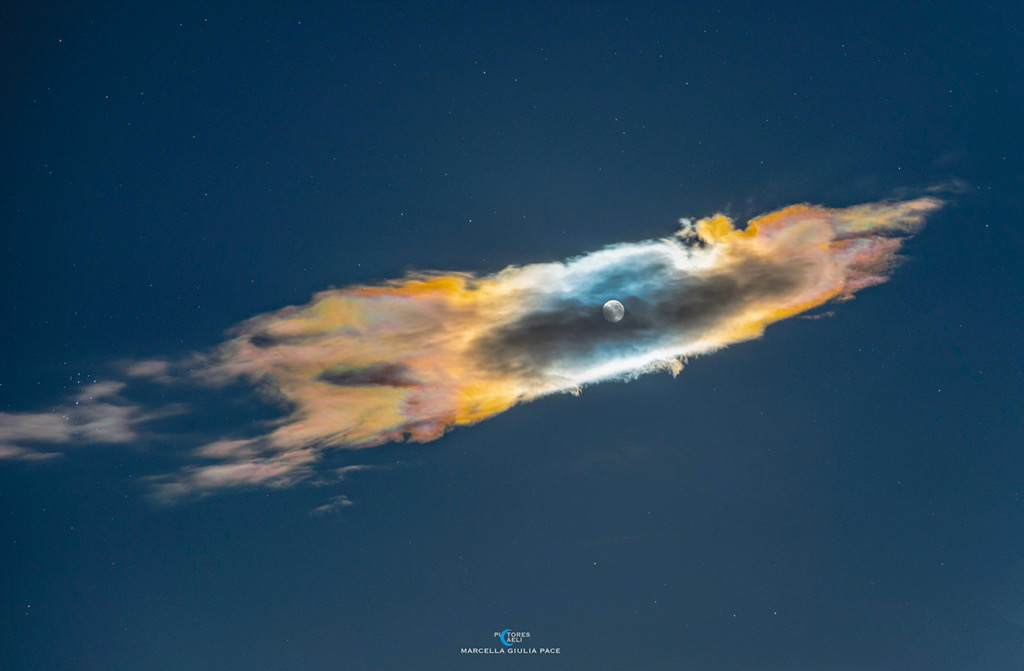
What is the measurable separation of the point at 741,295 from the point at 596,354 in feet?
Answer: 9.02

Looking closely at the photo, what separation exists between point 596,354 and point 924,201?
20.2 feet

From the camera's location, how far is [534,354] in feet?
39.0

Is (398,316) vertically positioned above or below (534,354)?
above

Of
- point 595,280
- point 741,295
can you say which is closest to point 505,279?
point 595,280

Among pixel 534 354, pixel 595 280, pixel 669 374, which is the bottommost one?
pixel 669 374

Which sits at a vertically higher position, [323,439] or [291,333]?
[291,333]

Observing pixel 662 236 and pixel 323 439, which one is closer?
pixel 662 236

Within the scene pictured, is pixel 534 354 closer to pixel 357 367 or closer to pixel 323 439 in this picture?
pixel 357 367

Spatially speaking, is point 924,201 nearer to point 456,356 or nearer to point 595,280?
point 595,280

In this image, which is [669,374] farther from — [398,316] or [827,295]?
[398,316]

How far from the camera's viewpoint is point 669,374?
11922 millimetres

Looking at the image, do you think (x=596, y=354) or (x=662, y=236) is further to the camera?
(x=596, y=354)

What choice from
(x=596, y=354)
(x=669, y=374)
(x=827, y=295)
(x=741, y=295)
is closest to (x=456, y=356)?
(x=596, y=354)

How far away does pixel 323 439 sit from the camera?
12.1 m
